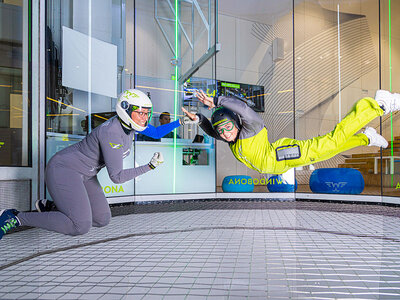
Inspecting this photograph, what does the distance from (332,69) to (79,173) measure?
6505 mm

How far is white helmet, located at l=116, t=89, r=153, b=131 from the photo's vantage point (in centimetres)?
259

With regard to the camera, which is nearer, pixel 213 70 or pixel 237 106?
pixel 237 106

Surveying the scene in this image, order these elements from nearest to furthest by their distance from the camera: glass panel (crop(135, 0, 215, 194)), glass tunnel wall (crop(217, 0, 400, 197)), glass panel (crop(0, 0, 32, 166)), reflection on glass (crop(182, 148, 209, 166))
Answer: glass panel (crop(0, 0, 32, 166)) < glass panel (crop(135, 0, 215, 194)) < reflection on glass (crop(182, 148, 209, 166)) < glass tunnel wall (crop(217, 0, 400, 197))

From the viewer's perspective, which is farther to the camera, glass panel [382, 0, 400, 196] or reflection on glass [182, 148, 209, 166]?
reflection on glass [182, 148, 209, 166]

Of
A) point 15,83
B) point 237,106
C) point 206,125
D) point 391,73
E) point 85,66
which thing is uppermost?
point 391,73

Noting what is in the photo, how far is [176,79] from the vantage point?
627 cm

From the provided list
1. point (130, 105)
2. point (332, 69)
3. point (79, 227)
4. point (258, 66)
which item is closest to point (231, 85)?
point (258, 66)

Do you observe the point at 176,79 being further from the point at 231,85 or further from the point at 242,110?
the point at 242,110

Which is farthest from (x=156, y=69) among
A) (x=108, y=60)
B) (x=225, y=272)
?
(x=225, y=272)

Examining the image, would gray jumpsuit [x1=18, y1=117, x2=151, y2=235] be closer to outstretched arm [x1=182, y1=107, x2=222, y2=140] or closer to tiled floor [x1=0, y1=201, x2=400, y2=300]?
tiled floor [x1=0, y1=201, x2=400, y2=300]

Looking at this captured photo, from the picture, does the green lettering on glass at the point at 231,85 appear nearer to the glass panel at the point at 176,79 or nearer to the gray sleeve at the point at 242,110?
the glass panel at the point at 176,79

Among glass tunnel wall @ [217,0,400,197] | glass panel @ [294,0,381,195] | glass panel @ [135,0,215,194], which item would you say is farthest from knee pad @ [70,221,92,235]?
glass panel @ [294,0,381,195]

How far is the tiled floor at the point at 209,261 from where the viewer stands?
5.97 feet

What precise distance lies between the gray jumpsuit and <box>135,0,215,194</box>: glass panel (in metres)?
3.12
